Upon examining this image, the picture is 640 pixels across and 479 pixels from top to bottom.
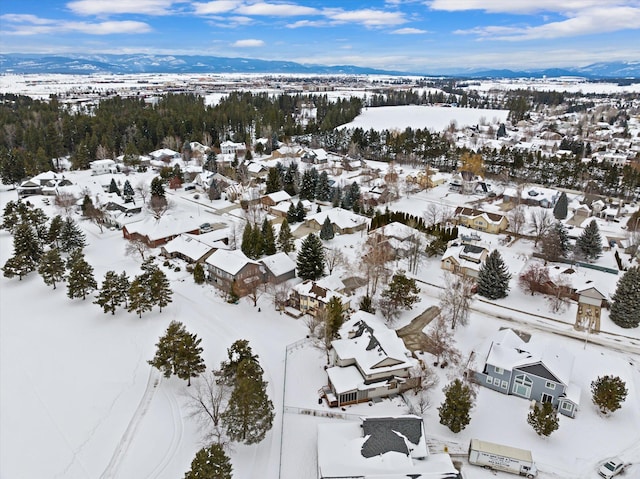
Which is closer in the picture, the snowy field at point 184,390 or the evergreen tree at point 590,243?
the snowy field at point 184,390

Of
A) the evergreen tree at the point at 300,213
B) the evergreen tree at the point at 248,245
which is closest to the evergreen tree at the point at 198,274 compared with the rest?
the evergreen tree at the point at 248,245

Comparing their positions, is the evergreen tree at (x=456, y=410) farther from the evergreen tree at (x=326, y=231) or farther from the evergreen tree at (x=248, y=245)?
the evergreen tree at (x=326, y=231)

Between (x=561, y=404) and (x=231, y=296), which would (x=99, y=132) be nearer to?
(x=231, y=296)

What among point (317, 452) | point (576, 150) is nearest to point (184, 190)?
point (317, 452)

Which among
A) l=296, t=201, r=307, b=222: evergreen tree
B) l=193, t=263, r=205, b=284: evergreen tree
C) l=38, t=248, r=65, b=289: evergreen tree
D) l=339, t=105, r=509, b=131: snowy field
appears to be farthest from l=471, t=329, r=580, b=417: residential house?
l=339, t=105, r=509, b=131: snowy field

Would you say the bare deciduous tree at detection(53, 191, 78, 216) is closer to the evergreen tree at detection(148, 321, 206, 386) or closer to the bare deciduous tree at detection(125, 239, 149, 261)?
the bare deciduous tree at detection(125, 239, 149, 261)
